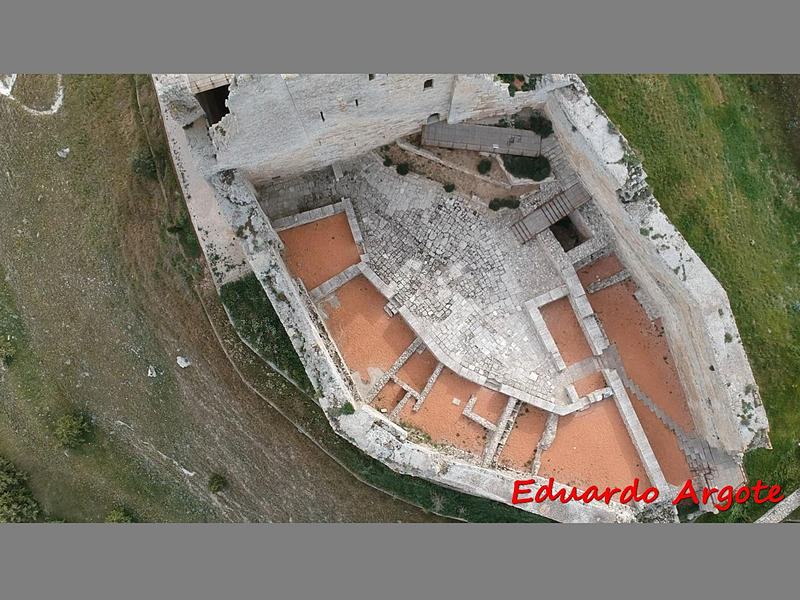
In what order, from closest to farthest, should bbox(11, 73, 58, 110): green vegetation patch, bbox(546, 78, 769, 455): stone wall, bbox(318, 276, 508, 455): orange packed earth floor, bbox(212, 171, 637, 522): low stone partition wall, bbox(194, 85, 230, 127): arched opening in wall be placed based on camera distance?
bbox(194, 85, 230, 127): arched opening in wall → bbox(546, 78, 769, 455): stone wall → bbox(212, 171, 637, 522): low stone partition wall → bbox(11, 73, 58, 110): green vegetation patch → bbox(318, 276, 508, 455): orange packed earth floor

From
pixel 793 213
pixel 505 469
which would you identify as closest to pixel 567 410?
pixel 505 469

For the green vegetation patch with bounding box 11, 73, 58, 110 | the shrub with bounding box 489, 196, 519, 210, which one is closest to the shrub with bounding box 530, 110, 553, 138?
the shrub with bounding box 489, 196, 519, 210

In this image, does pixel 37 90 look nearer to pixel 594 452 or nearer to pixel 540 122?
pixel 540 122

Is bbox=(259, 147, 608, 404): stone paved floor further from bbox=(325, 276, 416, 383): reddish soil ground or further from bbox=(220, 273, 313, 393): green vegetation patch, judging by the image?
bbox=(220, 273, 313, 393): green vegetation patch

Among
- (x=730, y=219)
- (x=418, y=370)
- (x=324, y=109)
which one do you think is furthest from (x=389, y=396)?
(x=730, y=219)

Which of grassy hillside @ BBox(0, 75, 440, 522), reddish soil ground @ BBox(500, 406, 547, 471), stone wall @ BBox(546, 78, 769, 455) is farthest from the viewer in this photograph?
reddish soil ground @ BBox(500, 406, 547, 471)
